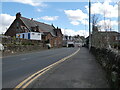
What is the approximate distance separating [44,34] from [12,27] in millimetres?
12413

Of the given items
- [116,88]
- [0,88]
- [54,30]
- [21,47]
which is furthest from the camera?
[54,30]

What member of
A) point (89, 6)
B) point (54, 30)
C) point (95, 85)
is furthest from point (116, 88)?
point (54, 30)

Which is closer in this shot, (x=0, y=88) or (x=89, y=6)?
(x=0, y=88)

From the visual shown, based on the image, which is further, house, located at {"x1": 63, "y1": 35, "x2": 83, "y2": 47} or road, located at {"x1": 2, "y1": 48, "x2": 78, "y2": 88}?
house, located at {"x1": 63, "y1": 35, "x2": 83, "y2": 47}

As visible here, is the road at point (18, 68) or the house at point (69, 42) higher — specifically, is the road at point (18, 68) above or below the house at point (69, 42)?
below

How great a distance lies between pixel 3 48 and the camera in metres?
25.1

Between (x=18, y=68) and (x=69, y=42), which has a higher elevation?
(x=69, y=42)

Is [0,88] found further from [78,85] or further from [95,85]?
[95,85]

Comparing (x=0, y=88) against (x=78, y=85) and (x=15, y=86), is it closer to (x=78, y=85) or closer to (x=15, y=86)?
(x=15, y=86)

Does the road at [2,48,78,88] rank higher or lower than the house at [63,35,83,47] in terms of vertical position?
lower

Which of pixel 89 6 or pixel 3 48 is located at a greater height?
pixel 89 6

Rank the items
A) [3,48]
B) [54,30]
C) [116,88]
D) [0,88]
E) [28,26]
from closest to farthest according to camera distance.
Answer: [116,88], [0,88], [3,48], [28,26], [54,30]

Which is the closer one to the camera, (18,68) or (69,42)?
(18,68)

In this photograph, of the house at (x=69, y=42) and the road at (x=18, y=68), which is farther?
the house at (x=69, y=42)
